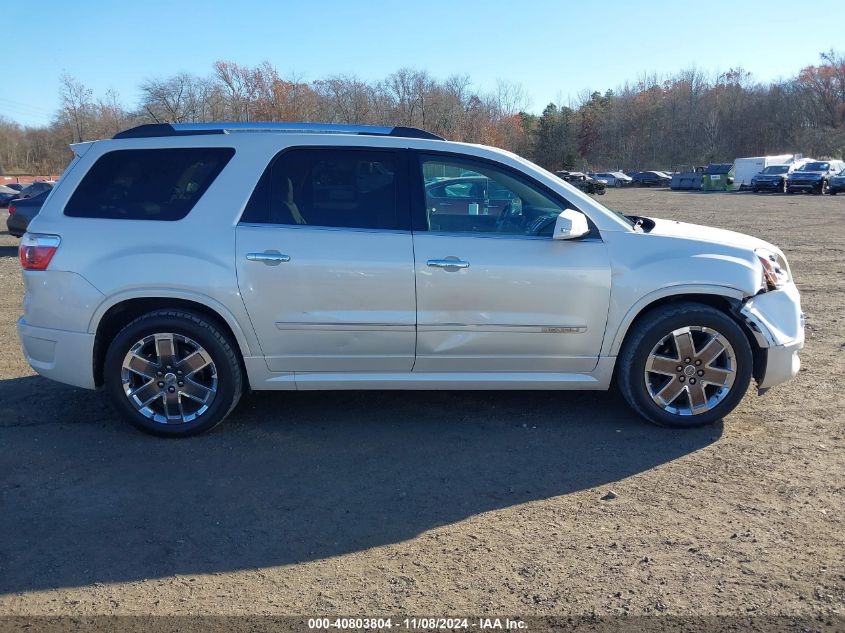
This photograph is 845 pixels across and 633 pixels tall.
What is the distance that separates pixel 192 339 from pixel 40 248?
1.15 meters

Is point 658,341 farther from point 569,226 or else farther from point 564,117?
point 564,117

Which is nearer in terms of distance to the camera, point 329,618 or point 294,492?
point 329,618

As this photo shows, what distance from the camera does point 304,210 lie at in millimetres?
4617

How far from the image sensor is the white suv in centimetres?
448

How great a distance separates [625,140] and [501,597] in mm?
101072

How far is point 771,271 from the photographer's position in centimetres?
477

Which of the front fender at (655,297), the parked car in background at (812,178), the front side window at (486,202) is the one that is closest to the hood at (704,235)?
the front fender at (655,297)

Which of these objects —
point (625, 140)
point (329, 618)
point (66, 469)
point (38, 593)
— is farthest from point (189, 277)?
point (625, 140)

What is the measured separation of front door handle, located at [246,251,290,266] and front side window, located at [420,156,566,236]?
980 millimetres

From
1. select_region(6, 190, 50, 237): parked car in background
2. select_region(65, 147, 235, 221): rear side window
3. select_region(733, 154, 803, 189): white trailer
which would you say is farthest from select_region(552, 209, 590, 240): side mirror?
select_region(733, 154, 803, 189): white trailer

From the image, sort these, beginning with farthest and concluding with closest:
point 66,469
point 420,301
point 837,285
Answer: point 837,285
point 420,301
point 66,469

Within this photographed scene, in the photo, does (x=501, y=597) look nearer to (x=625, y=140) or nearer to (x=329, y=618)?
(x=329, y=618)

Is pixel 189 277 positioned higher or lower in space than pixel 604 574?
higher

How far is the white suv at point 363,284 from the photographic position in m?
4.48
